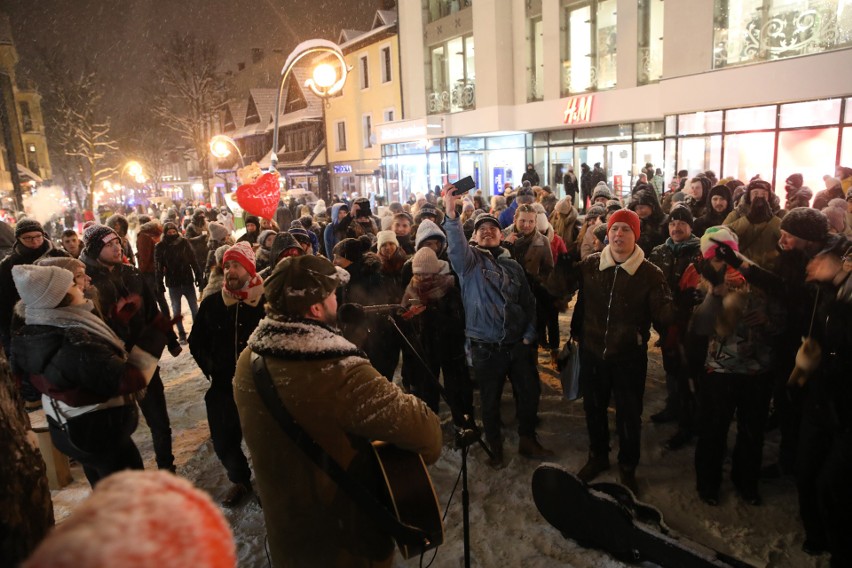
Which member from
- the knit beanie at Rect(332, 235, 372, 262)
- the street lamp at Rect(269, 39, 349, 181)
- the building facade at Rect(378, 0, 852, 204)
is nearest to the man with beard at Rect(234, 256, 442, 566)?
the knit beanie at Rect(332, 235, 372, 262)

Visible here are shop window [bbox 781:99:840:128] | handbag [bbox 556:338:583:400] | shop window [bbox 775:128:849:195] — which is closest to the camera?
handbag [bbox 556:338:583:400]

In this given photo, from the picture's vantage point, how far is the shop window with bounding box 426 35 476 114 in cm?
2428

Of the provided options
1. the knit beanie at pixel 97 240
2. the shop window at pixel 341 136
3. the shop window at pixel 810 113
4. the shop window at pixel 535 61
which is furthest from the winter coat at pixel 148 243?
the shop window at pixel 341 136

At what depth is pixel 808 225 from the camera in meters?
3.92

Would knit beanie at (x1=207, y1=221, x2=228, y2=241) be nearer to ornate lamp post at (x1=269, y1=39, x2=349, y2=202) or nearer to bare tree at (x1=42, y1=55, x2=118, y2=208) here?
ornate lamp post at (x1=269, y1=39, x2=349, y2=202)

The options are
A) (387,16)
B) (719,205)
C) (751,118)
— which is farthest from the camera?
(387,16)

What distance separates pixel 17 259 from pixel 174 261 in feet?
8.91

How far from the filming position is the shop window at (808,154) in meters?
13.6

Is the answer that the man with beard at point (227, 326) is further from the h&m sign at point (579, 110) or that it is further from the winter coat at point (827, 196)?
the h&m sign at point (579, 110)

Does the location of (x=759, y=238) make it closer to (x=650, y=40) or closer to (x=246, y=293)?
(x=246, y=293)

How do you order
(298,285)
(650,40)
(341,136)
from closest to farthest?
1. (298,285)
2. (650,40)
3. (341,136)

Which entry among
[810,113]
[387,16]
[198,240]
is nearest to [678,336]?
[198,240]

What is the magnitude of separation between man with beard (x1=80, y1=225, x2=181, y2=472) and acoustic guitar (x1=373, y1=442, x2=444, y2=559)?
2.30 meters

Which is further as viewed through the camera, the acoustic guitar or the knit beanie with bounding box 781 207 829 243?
the knit beanie with bounding box 781 207 829 243
